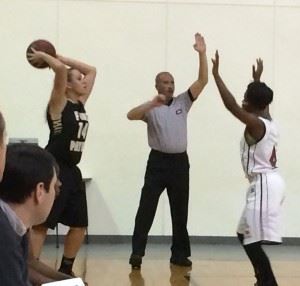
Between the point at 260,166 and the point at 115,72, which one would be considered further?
the point at 115,72

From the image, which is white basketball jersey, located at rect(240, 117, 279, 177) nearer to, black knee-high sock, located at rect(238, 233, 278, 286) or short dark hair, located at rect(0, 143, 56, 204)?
black knee-high sock, located at rect(238, 233, 278, 286)

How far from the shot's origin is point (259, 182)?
Answer: 176 inches

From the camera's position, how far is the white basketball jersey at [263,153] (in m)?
4.46

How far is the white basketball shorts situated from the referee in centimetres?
129

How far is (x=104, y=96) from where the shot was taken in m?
7.12

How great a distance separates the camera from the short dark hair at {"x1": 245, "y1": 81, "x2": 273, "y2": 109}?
4398 millimetres

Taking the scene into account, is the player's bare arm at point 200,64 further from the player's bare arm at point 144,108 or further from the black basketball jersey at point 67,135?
the black basketball jersey at point 67,135

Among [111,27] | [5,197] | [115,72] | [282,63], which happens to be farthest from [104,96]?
[5,197]

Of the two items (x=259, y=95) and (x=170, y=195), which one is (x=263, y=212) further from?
(x=170, y=195)

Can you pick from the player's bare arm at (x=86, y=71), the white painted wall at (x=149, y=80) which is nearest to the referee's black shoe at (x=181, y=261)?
the white painted wall at (x=149, y=80)

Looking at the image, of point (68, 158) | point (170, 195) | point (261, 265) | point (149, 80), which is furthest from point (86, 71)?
point (149, 80)

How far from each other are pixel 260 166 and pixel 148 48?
2.97 meters

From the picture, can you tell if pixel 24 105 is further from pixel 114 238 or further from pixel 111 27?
pixel 114 238

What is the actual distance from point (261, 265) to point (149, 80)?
3.20 meters
